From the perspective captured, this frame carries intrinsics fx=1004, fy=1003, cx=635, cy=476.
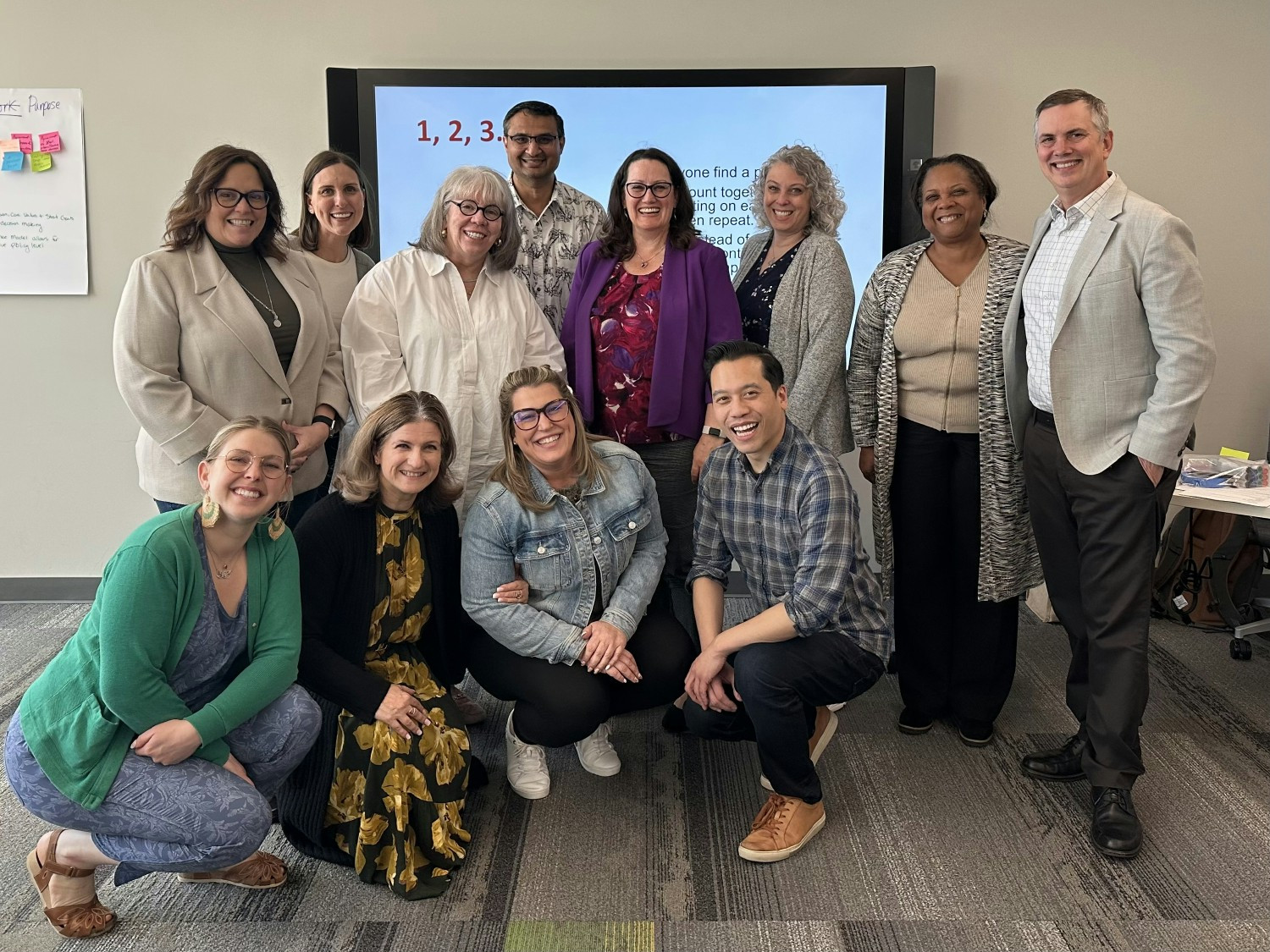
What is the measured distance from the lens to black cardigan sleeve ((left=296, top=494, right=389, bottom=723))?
209 cm

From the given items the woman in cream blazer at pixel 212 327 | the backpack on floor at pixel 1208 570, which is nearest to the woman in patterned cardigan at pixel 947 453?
the backpack on floor at pixel 1208 570

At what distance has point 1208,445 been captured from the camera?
156 inches

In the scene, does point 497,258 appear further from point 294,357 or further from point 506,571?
point 506,571

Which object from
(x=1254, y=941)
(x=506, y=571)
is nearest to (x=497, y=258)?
(x=506, y=571)

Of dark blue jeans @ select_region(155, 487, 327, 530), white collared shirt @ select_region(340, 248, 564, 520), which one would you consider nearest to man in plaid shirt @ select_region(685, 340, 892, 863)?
white collared shirt @ select_region(340, 248, 564, 520)

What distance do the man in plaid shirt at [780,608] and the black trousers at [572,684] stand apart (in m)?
0.10

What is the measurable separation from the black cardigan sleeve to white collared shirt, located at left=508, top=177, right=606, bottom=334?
935mm

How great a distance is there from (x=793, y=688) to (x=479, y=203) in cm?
141

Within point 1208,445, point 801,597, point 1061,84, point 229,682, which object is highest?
point 1061,84

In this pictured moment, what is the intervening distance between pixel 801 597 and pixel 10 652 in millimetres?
2819

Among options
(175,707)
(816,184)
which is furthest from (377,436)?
(816,184)

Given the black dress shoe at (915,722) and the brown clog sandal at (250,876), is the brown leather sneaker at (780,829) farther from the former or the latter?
the brown clog sandal at (250,876)

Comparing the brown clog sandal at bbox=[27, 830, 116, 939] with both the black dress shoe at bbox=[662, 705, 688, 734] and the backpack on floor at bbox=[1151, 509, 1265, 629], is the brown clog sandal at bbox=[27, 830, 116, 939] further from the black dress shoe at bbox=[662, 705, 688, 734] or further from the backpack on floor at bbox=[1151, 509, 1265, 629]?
the backpack on floor at bbox=[1151, 509, 1265, 629]

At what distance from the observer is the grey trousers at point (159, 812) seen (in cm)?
177
